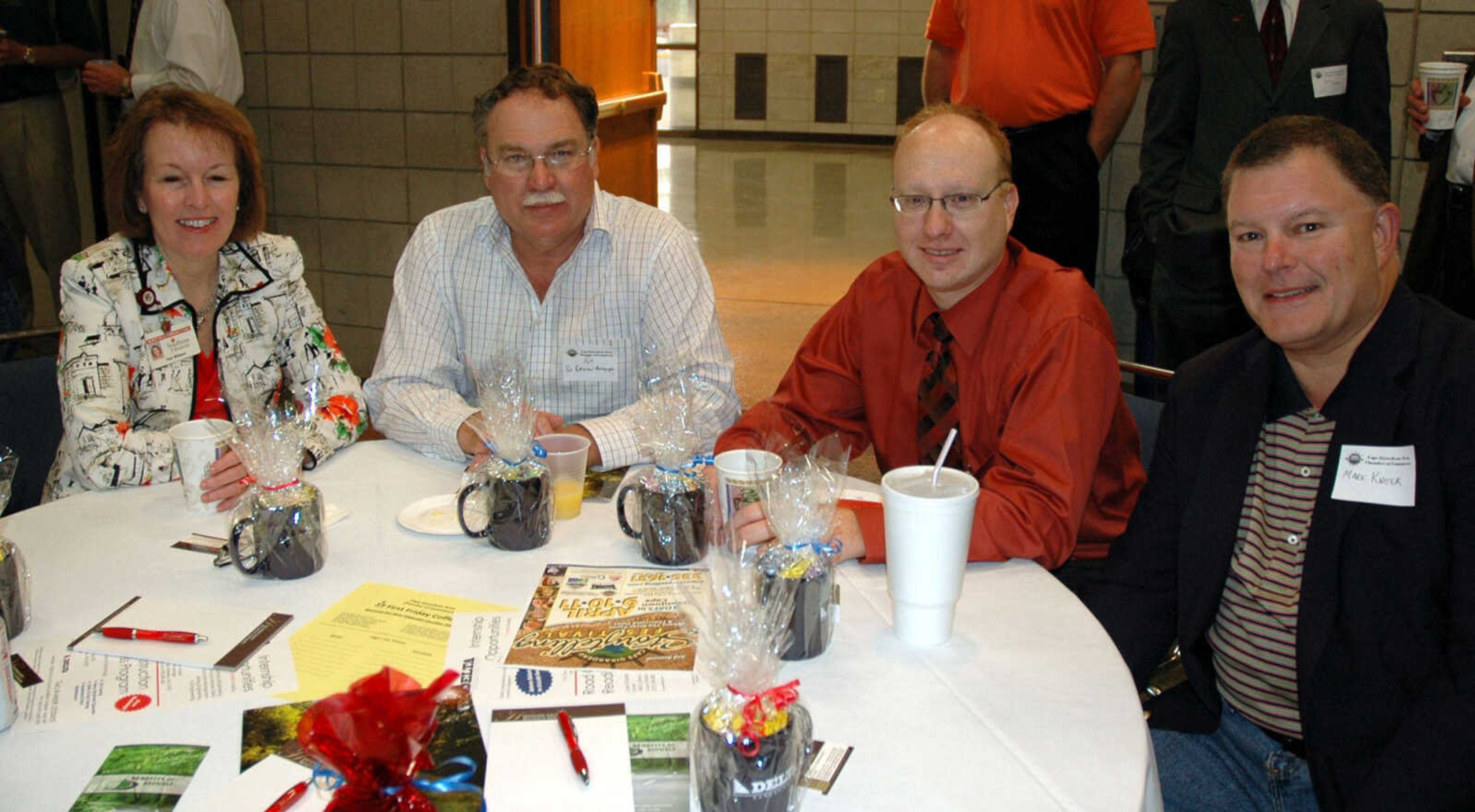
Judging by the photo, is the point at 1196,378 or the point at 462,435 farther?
the point at 462,435

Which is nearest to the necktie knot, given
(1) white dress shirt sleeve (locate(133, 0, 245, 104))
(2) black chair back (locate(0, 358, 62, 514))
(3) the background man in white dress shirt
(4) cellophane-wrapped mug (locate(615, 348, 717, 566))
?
(4) cellophane-wrapped mug (locate(615, 348, 717, 566))

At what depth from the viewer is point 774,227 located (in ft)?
30.2

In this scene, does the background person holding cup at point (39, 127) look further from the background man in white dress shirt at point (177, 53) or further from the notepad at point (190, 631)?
the notepad at point (190, 631)

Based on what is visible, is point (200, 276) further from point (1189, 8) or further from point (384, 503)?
point (1189, 8)

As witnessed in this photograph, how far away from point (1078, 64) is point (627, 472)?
254 centimetres

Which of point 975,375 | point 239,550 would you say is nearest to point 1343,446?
point 975,375

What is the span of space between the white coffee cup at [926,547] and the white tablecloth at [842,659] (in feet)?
0.12

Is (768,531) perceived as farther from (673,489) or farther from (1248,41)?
(1248,41)

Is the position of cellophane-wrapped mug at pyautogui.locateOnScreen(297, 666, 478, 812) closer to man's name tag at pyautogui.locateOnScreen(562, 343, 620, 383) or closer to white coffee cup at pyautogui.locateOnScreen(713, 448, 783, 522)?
white coffee cup at pyautogui.locateOnScreen(713, 448, 783, 522)

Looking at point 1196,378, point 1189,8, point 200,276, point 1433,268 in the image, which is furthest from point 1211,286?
point 200,276

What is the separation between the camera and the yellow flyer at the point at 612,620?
1445mm

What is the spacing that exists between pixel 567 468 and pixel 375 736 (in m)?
0.93

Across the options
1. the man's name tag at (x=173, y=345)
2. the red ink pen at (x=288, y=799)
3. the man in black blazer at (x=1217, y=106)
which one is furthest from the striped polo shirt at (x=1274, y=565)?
the man's name tag at (x=173, y=345)

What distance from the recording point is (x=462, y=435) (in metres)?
2.16
